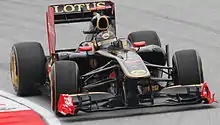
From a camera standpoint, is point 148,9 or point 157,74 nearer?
point 157,74

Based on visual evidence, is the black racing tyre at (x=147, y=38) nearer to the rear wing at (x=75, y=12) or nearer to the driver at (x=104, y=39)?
the rear wing at (x=75, y=12)

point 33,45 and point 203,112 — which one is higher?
point 33,45

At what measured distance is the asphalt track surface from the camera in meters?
16.8

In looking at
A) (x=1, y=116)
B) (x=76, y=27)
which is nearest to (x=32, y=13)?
(x=76, y=27)

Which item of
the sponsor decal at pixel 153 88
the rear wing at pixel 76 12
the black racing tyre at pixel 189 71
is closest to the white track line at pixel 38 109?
the sponsor decal at pixel 153 88

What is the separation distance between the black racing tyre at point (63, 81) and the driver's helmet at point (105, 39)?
1.31 m

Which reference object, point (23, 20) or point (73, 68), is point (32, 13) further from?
point (73, 68)

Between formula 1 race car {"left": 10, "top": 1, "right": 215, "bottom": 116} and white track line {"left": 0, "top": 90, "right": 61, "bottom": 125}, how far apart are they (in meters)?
0.14

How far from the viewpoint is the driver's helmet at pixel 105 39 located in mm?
13391

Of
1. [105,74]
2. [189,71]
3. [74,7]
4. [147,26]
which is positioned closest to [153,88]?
[189,71]

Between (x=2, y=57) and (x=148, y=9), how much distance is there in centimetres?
603

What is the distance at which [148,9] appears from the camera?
2238cm

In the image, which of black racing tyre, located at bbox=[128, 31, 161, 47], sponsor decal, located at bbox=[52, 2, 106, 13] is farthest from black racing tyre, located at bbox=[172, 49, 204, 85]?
sponsor decal, located at bbox=[52, 2, 106, 13]

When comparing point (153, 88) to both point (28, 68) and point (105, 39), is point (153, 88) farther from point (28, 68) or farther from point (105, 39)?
point (28, 68)
